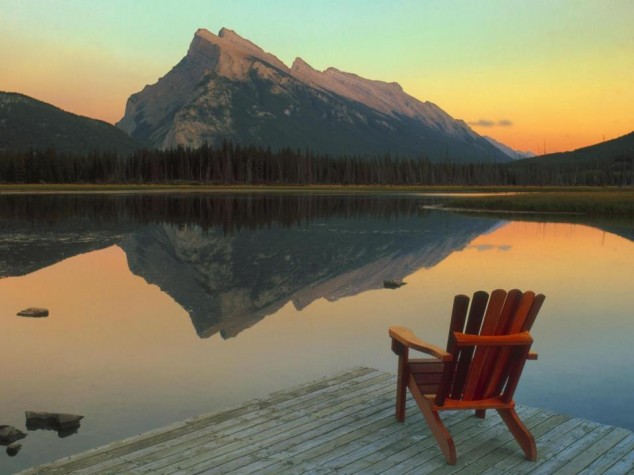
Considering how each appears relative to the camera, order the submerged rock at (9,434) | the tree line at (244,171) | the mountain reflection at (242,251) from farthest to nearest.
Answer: the tree line at (244,171), the mountain reflection at (242,251), the submerged rock at (9,434)

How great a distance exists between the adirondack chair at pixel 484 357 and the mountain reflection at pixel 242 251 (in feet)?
29.1

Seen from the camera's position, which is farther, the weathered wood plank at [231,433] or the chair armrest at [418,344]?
the weathered wood plank at [231,433]

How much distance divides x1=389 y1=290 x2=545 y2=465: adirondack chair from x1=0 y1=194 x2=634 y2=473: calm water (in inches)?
144

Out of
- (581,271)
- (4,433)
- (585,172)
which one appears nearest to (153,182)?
(585,172)

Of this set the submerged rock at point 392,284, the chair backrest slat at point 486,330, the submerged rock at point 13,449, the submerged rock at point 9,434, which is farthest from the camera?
the submerged rock at point 392,284

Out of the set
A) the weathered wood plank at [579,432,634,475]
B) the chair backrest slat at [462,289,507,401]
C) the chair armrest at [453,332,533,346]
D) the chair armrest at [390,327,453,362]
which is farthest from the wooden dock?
the chair armrest at [453,332,533,346]

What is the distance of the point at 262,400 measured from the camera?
806cm

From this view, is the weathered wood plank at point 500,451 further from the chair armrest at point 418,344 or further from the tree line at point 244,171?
the tree line at point 244,171

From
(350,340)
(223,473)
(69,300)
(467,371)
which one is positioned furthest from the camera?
(69,300)

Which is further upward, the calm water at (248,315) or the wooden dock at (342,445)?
the wooden dock at (342,445)

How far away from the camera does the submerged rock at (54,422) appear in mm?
8828

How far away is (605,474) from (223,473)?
145 inches

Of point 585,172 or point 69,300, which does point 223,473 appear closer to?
point 69,300

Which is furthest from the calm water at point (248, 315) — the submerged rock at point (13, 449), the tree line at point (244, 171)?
the tree line at point (244, 171)
